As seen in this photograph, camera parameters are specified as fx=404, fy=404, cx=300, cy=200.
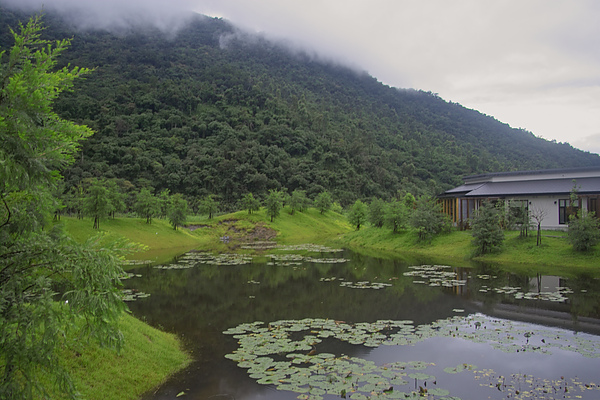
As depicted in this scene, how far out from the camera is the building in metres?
40.4

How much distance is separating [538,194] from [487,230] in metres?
11.1

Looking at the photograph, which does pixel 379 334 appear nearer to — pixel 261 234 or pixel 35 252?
pixel 35 252

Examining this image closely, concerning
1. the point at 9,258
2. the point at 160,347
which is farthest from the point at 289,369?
the point at 9,258

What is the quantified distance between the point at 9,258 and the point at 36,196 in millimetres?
1018

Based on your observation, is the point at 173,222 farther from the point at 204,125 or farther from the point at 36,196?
the point at 204,125

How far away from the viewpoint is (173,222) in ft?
200

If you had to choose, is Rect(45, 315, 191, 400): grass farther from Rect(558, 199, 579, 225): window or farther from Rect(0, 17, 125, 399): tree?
Rect(558, 199, 579, 225): window

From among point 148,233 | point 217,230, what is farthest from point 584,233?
point 217,230

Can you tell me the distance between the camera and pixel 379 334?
14.8 meters

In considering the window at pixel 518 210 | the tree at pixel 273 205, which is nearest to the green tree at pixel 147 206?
the tree at pixel 273 205

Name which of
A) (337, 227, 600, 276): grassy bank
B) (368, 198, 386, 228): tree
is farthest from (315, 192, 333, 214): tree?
(337, 227, 600, 276): grassy bank

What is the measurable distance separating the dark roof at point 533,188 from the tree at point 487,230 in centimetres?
956

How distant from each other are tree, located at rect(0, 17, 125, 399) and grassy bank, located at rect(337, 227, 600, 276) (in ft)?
101

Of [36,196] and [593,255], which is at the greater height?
[36,196]
